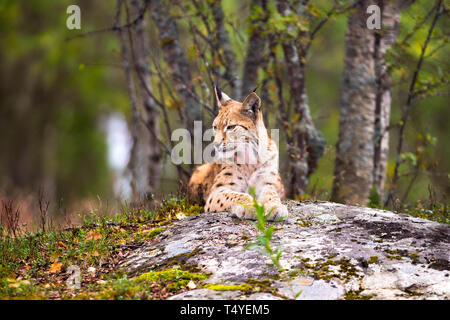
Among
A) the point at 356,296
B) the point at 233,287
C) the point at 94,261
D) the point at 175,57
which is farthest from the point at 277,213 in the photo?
the point at 175,57

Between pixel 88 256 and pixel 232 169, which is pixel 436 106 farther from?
pixel 88 256

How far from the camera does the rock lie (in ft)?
12.7

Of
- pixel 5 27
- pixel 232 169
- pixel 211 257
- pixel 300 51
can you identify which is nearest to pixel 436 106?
pixel 300 51

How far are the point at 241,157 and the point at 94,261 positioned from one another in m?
2.21

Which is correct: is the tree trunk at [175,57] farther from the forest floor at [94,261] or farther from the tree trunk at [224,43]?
the forest floor at [94,261]

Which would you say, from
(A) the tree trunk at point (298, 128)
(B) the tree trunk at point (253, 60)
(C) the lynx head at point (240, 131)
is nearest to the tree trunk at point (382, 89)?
(A) the tree trunk at point (298, 128)

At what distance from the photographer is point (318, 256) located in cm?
438

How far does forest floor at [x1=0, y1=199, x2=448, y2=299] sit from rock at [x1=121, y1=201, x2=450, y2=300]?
0.19 m

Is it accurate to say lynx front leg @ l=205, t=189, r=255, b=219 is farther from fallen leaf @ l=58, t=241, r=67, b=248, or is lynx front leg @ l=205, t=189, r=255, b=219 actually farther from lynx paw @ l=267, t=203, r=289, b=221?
fallen leaf @ l=58, t=241, r=67, b=248

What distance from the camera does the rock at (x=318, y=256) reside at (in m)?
3.87

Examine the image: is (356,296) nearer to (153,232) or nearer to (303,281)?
(303,281)

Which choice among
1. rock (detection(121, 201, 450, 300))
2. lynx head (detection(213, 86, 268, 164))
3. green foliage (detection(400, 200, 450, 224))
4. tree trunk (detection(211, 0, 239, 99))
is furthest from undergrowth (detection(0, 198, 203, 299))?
tree trunk (detection(211, 0, 239, 99))

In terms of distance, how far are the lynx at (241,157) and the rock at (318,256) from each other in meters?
0.41
